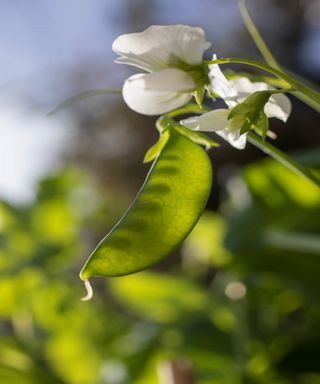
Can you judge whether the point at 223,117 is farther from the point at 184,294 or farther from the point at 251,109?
the point at 184,294

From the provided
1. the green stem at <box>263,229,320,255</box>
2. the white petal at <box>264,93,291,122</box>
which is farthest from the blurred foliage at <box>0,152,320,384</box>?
the white petal at <box>264,93,291,122</box>

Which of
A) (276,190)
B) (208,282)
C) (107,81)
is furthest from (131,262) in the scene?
(107,81)

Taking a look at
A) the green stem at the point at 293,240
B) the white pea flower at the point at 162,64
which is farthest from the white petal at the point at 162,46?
the green stem at the point at 293,240

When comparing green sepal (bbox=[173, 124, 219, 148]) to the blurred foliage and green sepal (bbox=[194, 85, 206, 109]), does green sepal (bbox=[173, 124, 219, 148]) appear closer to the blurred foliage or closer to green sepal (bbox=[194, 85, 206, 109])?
green sepal (bbox=[194, 85, 206, 109])

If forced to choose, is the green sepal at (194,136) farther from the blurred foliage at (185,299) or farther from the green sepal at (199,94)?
the blurred foliage at (185,299)

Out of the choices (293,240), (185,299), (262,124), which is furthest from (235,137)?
(185,299)

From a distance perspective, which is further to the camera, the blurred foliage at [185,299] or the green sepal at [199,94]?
the blurred foliage at [185,299]

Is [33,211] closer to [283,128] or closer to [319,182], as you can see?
[319,182]
